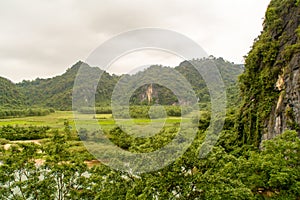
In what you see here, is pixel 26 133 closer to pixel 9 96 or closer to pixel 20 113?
pixel 20 113

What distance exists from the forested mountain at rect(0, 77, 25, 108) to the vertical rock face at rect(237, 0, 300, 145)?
1491 inches

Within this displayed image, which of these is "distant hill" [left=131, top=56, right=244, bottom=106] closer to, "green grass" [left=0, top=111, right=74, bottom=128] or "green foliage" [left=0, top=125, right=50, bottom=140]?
"green foliage" [left=0, top=125, right=50, bottom=140]

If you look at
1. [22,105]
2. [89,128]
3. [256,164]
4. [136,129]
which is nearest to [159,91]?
[89,128]

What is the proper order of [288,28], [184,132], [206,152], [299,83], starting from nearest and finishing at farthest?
[206,152] → [184,132] → [299,83] → [288,28]

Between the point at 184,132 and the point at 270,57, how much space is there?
8606 mm

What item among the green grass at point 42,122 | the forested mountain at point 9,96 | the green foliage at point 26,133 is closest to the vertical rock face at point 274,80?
the green foliage at point 26,133

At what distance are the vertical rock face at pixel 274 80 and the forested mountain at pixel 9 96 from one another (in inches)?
1491

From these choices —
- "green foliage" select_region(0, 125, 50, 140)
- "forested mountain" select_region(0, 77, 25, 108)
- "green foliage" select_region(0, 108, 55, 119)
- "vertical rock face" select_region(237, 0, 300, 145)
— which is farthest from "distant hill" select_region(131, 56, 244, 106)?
"forested mountain" select_region(0, 77, 25, 108)

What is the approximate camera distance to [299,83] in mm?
11180

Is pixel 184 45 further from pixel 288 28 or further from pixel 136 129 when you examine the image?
pixel 288 28

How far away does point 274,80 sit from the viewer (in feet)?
45.2

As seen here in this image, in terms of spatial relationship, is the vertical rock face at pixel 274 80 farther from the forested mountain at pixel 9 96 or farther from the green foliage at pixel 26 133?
the forested mountain at pixel 9 96

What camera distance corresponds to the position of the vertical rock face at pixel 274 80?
1191 cm

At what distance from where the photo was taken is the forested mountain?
146 feet
